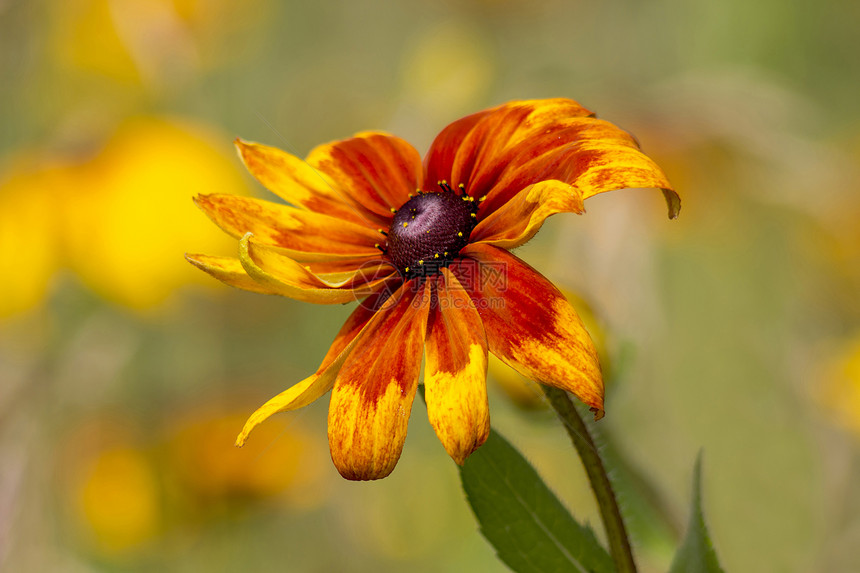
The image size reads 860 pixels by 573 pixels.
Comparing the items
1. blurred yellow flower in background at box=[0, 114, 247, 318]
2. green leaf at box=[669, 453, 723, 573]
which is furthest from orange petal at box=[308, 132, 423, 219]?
blurred yellow flower in background at box=[0, 114, 247, 318]

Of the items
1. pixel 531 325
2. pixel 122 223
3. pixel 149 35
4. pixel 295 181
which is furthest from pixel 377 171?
pixel 149 35

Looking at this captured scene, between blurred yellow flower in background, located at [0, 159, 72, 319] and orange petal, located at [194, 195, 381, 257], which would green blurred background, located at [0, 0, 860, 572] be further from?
orange petal, located at [194, 195, 381, 257]

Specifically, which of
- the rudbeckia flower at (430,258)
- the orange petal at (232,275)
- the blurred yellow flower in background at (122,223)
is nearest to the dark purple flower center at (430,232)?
the rudbeckia flower at (430,258)

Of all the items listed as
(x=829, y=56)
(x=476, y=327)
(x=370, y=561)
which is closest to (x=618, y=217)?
(x=476, y=327)

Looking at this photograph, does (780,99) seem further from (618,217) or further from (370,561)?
(370,561)

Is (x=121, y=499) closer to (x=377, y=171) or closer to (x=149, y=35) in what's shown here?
(x=149, y=35)

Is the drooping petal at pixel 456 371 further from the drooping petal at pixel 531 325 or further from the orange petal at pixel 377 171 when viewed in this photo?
the orange petal at pixel 377 171
